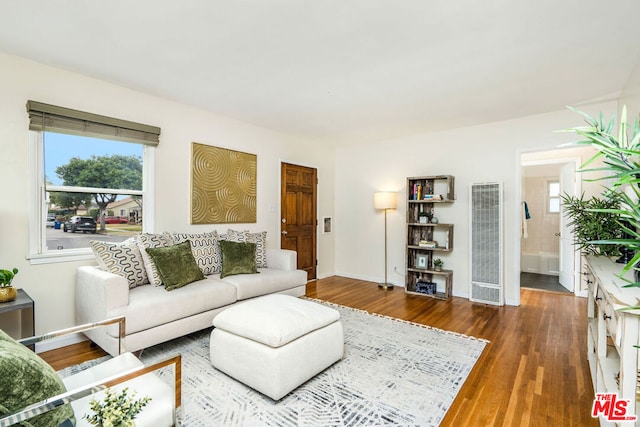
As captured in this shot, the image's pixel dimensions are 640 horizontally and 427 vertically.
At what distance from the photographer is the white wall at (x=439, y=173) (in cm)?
410

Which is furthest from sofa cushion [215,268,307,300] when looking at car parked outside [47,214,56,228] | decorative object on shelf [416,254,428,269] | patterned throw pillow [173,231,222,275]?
decorative object on shelf [416,254,428,269]

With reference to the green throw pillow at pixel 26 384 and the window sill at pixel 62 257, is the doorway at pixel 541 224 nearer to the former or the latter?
the green throw pillow at pixel 26 384

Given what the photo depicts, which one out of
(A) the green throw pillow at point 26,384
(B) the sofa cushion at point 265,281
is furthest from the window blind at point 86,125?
(A) the green throw pillow at point 26,384

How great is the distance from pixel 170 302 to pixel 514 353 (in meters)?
2.97

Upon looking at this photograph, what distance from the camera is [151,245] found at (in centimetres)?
309

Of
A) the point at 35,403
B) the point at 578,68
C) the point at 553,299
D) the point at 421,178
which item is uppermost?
the point at 578,68

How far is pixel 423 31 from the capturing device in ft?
7.15

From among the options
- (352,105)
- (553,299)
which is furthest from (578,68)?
(553,299)

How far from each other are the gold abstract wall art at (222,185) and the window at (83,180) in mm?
536

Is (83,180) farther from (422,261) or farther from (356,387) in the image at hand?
(422,261)

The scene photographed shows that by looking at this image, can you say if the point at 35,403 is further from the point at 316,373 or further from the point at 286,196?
Answer: the point at 286,196

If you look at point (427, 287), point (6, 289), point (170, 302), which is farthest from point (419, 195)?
point (6, 289)

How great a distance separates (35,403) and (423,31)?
2725 millimetres

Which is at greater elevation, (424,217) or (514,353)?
(424,217)
